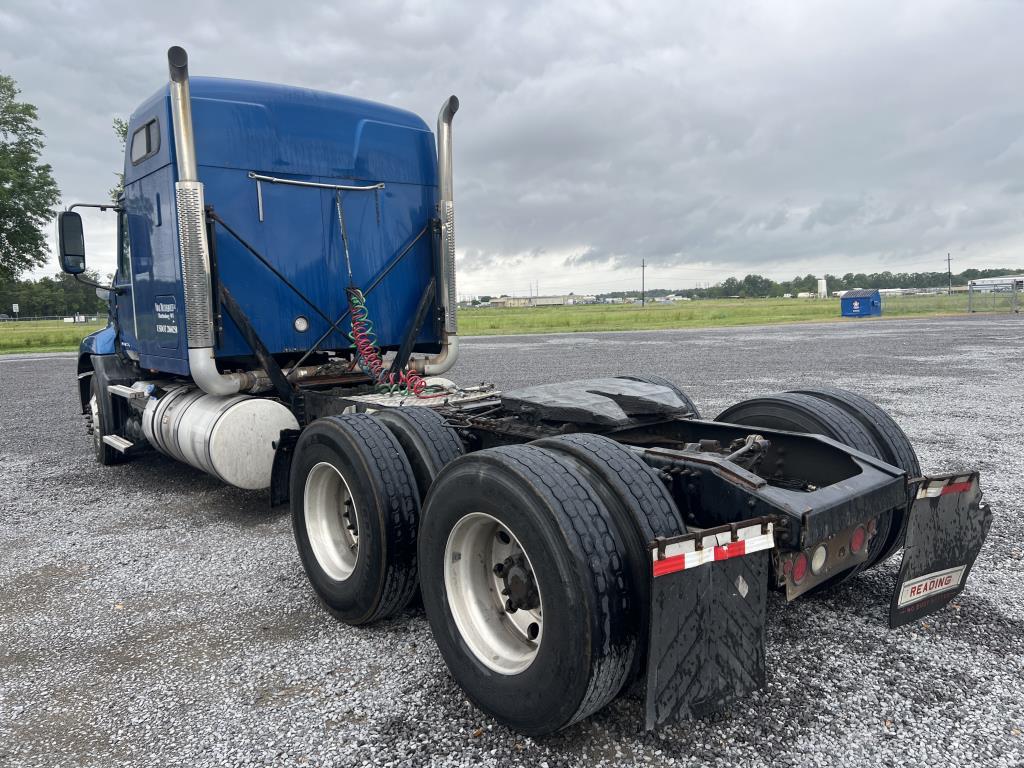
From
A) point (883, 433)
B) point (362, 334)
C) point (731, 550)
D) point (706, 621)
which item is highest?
point (362, 334)

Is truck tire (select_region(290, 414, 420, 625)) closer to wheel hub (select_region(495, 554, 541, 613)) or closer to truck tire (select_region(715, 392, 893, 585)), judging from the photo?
wheel hub (select_region(495, 554, 541, 613))

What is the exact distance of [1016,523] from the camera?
480 cm

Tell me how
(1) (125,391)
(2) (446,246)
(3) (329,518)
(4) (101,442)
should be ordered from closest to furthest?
(3) (329,518)
(2) (446,246)
(1) (125,391)
(4) (101,442)

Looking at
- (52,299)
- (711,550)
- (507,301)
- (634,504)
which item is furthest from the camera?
(507,301)

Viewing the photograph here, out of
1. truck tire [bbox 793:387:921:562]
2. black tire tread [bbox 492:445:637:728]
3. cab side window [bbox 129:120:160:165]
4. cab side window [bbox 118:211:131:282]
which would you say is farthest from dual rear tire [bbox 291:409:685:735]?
cab side window [bbox 118:211:131:282]

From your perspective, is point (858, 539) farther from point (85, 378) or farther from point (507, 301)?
point (507, 301)

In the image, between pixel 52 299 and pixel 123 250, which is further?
pixel 52 299

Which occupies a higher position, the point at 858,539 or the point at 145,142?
the point at 145,142

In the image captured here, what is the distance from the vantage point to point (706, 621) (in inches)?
92.1

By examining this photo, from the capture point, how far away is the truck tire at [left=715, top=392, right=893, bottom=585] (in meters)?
3.74

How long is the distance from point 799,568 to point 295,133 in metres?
4.85

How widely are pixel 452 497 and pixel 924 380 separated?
12.1 metres

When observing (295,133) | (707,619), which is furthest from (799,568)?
(295,133)

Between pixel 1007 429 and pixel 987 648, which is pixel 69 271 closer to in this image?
pixel 987 648
